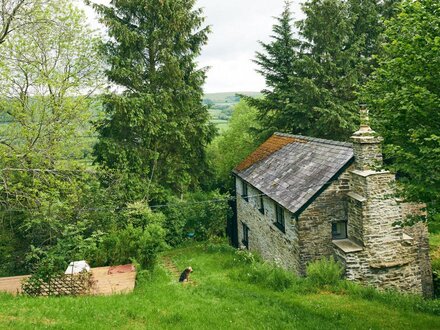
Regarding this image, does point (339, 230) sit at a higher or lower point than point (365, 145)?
lower

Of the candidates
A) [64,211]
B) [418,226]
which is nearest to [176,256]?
[64,211]

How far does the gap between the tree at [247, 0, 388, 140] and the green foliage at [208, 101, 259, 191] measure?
3.53m

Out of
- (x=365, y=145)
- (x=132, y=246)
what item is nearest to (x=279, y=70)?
(x=365, y=145)

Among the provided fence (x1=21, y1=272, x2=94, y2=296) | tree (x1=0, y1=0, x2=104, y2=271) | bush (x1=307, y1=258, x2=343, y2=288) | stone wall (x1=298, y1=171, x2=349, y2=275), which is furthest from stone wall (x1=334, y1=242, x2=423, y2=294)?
tree (x1=0, y1=0, x2=104, y2=271)

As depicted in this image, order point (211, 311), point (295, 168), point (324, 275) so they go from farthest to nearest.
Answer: point (295, 168) < point (324, 275) < point (211, 311)

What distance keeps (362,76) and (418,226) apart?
1549 cm

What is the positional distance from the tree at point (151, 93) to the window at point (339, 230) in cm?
1270

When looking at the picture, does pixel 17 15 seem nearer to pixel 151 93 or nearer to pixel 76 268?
pixel 76 268

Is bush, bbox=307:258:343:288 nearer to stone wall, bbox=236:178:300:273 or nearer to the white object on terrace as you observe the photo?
stone wall, bbox=236:178:300:273

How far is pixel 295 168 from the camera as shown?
61.7ft

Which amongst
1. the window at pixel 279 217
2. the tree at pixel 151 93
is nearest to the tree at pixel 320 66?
the tree at pixel 151 93

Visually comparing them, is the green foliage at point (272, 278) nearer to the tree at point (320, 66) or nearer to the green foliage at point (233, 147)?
the tree at point (320, 66)

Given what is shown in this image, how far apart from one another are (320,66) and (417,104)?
2005cm

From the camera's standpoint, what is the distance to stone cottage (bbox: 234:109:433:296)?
47.2 ft
